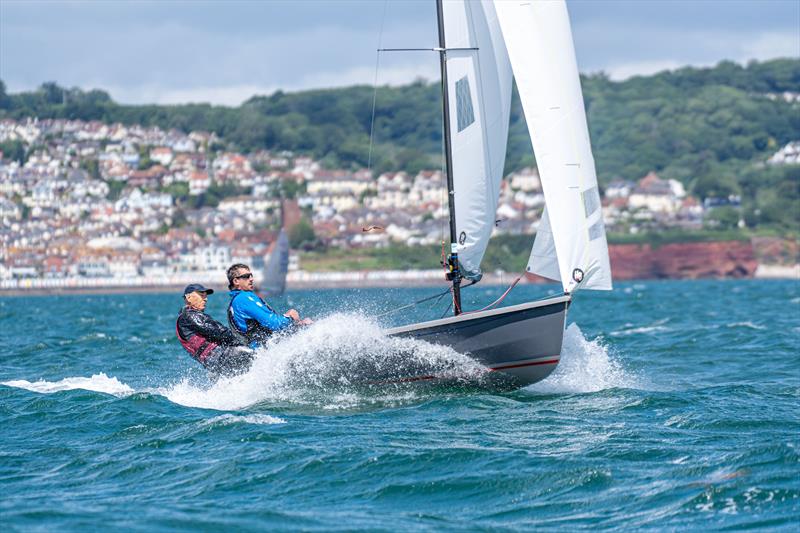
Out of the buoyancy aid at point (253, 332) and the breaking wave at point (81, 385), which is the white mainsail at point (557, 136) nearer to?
the buoyancy aid at point (253, 332)

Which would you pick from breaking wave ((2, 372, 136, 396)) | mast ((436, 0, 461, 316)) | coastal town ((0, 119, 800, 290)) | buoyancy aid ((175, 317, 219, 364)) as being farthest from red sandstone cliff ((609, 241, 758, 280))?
buoyancy aid ((175, 317, 219, 364))

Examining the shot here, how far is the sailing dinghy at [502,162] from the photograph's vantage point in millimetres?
12492

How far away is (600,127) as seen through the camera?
17288cm

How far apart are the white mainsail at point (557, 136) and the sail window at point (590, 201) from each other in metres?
0.01

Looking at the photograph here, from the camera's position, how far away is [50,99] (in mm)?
173125

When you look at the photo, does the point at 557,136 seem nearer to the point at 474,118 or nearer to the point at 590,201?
the point at 590,201

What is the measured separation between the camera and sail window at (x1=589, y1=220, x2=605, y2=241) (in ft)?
42.4

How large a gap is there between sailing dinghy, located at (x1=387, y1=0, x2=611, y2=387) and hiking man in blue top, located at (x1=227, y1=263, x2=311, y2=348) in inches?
43.7

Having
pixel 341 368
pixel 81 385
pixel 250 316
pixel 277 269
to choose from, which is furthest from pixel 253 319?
pixel 277 269

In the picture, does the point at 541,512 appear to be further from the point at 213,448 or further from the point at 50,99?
the point at 50,99

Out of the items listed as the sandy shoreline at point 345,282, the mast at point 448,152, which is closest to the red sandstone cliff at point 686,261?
the sandy shoreline at point 345,282

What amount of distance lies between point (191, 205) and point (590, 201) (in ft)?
461

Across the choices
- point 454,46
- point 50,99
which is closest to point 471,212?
point 454,46

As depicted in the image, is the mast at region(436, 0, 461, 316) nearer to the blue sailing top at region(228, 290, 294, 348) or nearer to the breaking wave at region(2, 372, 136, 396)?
the blue sailing top at region(228, 290, 294, 348)
